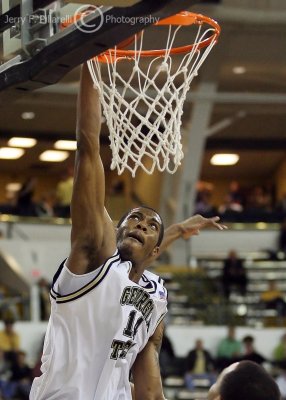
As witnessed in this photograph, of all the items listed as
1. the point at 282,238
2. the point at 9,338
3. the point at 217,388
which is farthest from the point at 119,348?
the point at 282,238

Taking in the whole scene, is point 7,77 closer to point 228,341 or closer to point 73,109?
point 228,341

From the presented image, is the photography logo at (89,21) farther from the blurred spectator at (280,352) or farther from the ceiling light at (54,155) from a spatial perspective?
the ceiling light at (54,155)

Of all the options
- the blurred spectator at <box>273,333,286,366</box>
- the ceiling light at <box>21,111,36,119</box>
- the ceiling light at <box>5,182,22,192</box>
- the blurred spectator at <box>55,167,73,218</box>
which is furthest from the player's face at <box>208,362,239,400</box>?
the ceiling light at <box>5,182,22,192</box>

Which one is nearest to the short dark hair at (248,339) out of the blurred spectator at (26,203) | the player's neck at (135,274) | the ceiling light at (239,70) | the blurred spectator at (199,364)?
the blurred spectator at (199,364)

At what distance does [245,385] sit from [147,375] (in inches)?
71.4

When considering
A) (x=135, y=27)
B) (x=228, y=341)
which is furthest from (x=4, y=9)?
(x=228, y=341)

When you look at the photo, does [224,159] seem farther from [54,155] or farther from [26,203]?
[26,203]

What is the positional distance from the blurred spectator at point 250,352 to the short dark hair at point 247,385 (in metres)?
12.4

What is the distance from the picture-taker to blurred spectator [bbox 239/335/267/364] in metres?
15.9

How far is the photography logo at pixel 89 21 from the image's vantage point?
4.13m

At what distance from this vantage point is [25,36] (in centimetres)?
455

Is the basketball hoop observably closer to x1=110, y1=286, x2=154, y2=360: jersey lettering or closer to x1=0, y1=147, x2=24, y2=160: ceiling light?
x1=110, y1=286, x2=154, y2=360: jersey lettering

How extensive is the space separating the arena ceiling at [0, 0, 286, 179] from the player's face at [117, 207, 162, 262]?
10703mm

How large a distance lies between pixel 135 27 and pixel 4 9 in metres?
0.99
